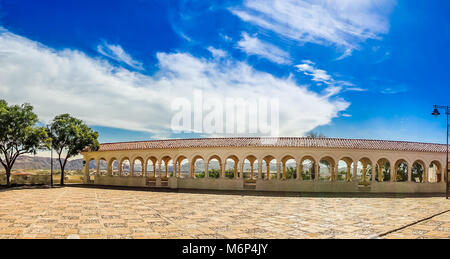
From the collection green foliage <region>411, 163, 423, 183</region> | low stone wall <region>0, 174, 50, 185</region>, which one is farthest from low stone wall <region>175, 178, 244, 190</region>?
green foliage <region>411, 163, 423, 183</region>

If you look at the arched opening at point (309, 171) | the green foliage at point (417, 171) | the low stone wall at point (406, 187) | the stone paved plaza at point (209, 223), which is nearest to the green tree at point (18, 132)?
the stone paved plaza at point (209, 223)

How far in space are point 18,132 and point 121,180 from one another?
9939 millimetres

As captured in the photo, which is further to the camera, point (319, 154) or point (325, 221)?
point (319, 154)

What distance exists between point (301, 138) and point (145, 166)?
52.9 ft

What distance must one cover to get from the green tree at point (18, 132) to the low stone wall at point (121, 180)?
6539mm

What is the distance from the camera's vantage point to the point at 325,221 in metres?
10.8

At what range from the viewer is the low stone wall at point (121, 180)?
1148 inches

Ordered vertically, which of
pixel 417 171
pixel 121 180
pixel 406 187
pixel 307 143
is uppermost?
pixel 307 143

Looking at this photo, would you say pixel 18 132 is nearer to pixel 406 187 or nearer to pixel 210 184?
pixel 210 184

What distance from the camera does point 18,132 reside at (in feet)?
86.2

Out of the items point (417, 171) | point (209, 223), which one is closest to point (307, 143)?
point (209, 223)

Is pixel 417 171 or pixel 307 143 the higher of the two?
pixel 307 143
